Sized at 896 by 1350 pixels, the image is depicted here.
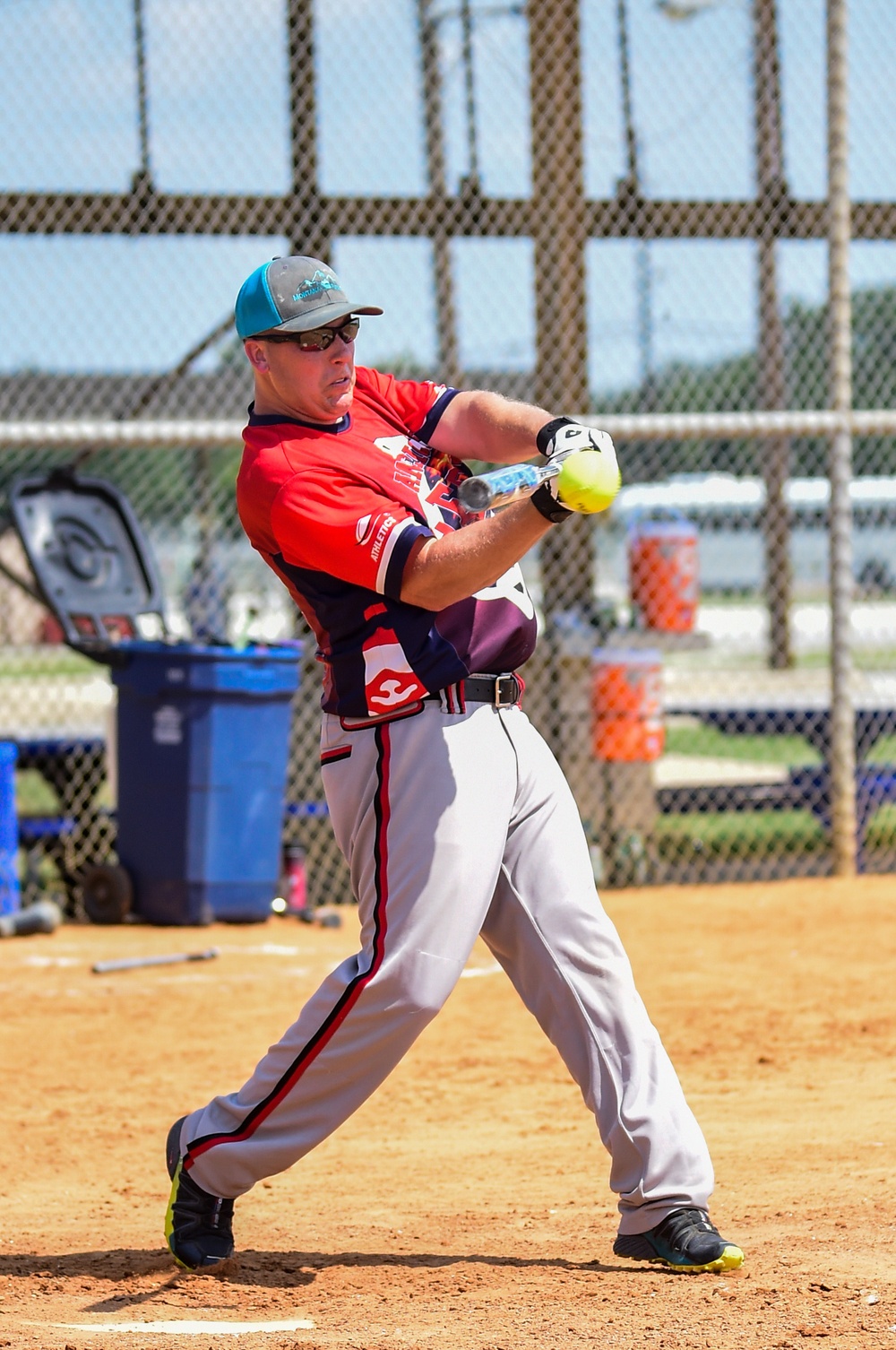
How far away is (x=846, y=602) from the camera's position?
823cm

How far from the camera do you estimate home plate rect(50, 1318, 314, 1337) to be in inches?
116

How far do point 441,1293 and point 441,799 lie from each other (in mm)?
938

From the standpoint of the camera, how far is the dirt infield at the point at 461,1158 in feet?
9.75

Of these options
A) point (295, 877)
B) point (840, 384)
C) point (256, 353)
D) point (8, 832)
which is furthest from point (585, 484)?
point (840, 384)

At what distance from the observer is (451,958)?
318 cm

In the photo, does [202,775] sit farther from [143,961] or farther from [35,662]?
[35,662]

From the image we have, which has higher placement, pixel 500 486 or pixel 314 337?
pixel 314 337

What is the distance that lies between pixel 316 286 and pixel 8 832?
4.74m

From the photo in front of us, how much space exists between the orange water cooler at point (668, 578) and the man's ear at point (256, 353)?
635 cm

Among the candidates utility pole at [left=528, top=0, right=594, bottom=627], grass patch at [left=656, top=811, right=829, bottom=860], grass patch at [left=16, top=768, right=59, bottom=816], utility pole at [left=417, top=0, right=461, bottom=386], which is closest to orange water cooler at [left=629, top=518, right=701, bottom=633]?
utility pole at [left=528, top=0, right=594, bottom=627]

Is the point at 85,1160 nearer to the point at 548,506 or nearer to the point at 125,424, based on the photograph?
the point at 548,506

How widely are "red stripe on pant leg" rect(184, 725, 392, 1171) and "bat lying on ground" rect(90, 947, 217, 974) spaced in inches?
140

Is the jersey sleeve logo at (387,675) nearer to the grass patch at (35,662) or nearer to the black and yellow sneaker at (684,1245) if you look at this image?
the black and yellow sneaker at (684,1245)

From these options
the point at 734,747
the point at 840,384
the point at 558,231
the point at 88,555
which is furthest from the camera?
the point at 734,747
